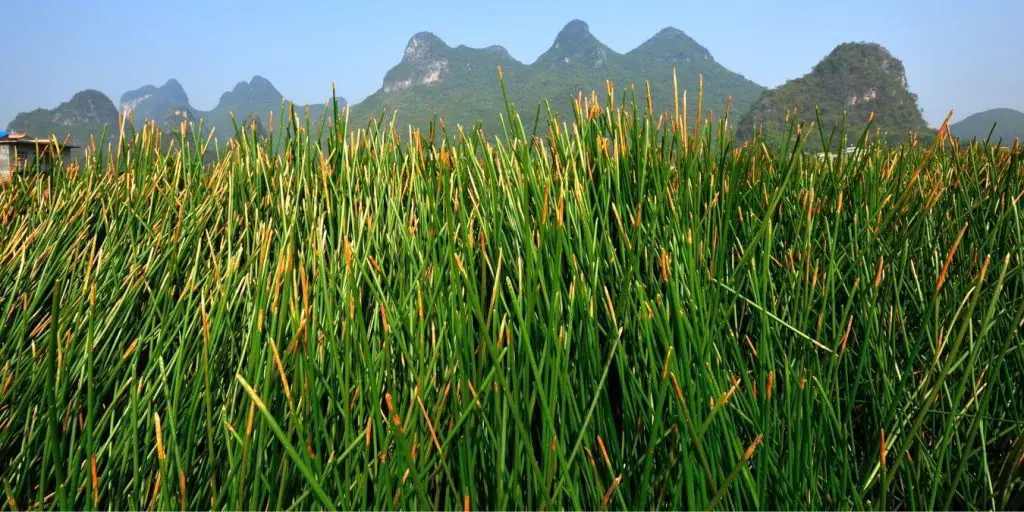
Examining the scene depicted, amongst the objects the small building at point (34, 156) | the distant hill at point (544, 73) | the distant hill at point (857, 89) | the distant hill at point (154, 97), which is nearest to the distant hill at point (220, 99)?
the distant hill at point (154, 97)

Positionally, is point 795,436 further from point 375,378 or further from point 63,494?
point 63,494

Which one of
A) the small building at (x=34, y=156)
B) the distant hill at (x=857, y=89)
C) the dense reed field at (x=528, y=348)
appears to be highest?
the distant hill at (x=857, y=89)

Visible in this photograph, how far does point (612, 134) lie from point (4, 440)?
121cm

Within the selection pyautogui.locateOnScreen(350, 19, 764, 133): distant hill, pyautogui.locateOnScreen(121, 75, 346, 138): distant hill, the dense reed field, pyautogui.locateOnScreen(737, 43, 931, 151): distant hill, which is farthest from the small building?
pyautogui.locateOnScreen(121, 75, 346, 138): distant hill

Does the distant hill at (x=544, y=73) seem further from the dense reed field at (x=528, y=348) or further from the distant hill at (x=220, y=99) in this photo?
the dense reed field at (x=528, y=348)

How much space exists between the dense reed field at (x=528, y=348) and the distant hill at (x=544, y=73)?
6194 centimetres

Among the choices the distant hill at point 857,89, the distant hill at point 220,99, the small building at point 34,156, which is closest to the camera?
the small building at point 34,156

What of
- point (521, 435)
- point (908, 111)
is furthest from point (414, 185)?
point (908, 111)

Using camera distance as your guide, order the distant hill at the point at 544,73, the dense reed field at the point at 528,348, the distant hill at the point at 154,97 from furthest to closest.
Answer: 1. the distant hill at the point at 154,97
2. the distant hill at the point at 544,73
3. the dense reed field at the point at 528,348

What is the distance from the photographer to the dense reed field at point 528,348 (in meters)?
0.78

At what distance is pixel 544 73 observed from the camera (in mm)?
91500

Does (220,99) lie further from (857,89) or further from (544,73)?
(857,89)

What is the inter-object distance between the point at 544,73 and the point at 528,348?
312 ft

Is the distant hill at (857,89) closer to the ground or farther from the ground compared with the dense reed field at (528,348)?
farther from the ground
